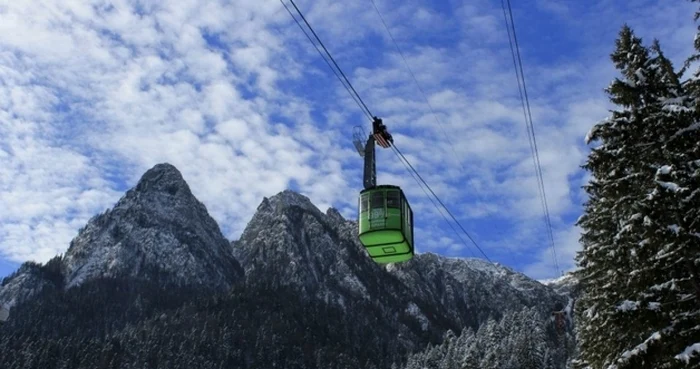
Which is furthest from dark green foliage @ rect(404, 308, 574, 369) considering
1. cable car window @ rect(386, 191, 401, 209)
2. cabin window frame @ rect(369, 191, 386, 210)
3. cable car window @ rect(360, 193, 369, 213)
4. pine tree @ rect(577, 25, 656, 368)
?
pine tree @ rect(577, 25, 656, 368)

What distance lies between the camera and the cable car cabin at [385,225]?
85.0ft

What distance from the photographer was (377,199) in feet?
87.7

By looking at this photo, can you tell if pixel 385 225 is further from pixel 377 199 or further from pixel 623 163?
pixel 623 163

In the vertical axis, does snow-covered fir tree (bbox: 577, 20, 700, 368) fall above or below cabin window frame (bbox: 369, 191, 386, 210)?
below

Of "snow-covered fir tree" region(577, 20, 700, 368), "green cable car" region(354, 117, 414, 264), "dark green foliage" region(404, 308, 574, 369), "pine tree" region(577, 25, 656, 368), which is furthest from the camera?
"dark green foliage" region(404, 308, 574, 369)

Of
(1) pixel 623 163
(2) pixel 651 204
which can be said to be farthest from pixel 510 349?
(2) pixel 651 204

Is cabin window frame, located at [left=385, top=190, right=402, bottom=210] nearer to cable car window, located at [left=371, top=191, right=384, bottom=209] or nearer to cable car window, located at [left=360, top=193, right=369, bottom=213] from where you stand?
cable car window, located at [left=371, top=191, right=384, bottom=209]

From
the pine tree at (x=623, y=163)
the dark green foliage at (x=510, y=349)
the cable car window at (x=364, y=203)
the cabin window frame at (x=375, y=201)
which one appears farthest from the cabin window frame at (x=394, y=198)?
the dark green foliage at (x=510, y=349)

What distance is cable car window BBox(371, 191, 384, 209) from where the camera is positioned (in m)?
26.5

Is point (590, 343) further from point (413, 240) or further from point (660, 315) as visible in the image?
point (660, 315)

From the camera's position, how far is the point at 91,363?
163 meters

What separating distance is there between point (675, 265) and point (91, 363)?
546 ft

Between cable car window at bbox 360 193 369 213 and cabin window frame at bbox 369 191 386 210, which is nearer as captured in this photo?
cabin window frame at bbox 369 191 386 210

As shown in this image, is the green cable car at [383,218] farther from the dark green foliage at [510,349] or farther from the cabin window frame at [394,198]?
the dark green foliage at [510,349]
